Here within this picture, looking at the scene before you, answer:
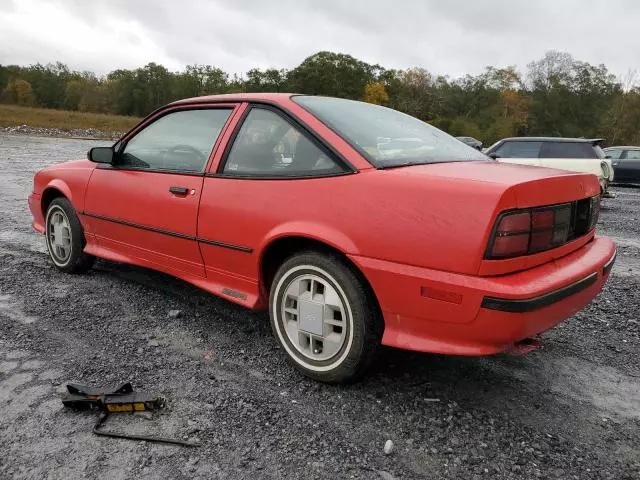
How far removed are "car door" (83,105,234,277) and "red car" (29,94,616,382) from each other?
12mm

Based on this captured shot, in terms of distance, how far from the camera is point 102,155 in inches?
151

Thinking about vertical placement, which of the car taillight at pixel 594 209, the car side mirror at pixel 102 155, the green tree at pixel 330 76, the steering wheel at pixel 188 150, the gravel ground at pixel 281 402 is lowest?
the gravel ground at pixel 281 402

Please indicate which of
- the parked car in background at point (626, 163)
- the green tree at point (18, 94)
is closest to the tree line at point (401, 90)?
the green tree at point (18, 94)

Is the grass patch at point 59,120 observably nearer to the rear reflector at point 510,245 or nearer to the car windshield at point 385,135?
the car windshield at point 385,135

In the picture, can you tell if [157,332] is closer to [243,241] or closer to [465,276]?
[243,241]

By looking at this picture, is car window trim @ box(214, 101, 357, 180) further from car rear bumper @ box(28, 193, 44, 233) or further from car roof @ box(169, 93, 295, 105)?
car rear bumper @ box(28, 193, 44, 233)

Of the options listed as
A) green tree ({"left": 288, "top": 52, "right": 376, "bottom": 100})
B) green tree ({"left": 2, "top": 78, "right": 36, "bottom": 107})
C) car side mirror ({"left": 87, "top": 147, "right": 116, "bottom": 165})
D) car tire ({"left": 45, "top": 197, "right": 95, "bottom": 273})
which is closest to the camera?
car side mirror ({"left": 87, "top": 147, "right": 116, "bottom": 165})

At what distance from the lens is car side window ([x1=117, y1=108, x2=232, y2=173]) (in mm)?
3258

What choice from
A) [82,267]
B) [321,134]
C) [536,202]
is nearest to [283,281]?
[321,134]

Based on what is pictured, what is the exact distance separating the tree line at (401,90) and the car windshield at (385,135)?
5756 centimetres

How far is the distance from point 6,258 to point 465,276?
445 cm

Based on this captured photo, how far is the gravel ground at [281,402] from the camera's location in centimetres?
204

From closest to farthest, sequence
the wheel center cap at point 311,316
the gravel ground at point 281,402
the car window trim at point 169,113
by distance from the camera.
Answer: the gravel ground at point 281,402 < the wheel center cap at point 311,316 < the car window trim at point 169,113

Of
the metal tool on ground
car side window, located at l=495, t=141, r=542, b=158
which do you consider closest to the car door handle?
the metal tool on ground
